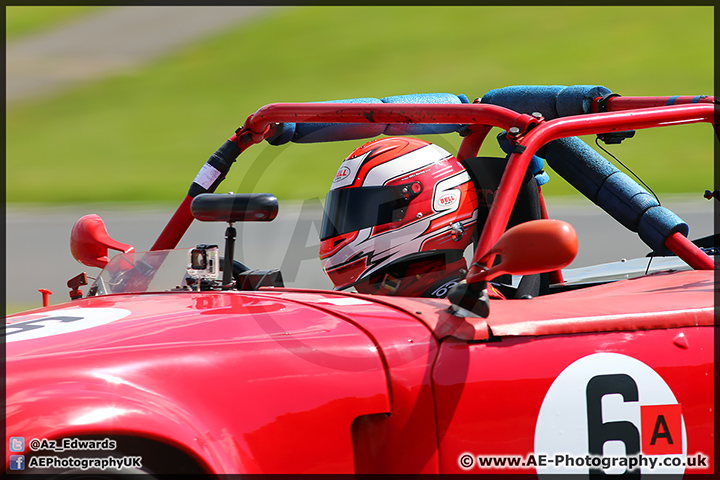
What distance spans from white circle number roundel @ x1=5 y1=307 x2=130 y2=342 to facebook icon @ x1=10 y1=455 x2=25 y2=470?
0.40 metres

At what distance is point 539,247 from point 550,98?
152 centimetres

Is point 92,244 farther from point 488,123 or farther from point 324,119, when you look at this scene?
point 488,123

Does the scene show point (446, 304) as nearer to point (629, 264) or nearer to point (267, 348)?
point (267, 348)

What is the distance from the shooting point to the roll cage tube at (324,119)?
2.52 m

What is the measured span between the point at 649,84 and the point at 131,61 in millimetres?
12269

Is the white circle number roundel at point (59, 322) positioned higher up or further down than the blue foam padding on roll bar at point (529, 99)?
further down

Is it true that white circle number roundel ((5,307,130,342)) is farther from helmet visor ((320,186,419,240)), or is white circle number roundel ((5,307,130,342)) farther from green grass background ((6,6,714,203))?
green grass background ((6,6,714,203))

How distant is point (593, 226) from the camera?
368 inches

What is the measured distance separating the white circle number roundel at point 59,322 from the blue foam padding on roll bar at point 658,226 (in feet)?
6.53

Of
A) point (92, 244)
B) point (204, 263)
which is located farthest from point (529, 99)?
point (92, 244)

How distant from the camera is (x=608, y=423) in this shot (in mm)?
2002

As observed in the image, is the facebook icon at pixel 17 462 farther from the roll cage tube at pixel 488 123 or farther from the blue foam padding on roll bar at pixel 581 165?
the blue foam padding on roll bar at pixel 581 165

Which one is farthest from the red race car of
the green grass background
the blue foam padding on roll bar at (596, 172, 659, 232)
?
the green grass background

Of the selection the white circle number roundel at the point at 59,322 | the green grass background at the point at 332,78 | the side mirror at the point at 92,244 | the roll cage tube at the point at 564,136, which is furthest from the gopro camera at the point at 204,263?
the green grass background at the point at 332,78
